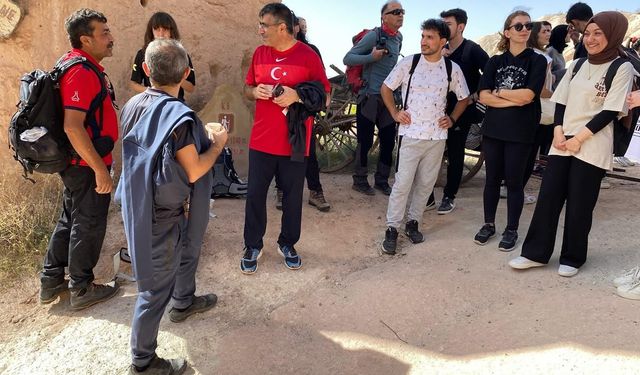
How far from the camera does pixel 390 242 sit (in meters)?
3.83

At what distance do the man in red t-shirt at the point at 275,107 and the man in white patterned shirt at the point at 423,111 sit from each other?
0.76m

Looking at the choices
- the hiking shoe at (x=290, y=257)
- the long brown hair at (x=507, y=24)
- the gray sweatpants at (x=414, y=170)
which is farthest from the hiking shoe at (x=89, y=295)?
the long brown hair at (x=507, y=24)

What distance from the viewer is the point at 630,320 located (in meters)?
2.57

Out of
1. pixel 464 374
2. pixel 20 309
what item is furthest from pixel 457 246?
pixel 20 309

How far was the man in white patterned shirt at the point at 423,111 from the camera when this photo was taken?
3.62m

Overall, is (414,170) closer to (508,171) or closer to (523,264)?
(508,171)

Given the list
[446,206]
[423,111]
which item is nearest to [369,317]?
[423,111]

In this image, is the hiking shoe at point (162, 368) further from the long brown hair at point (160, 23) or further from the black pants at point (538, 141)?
the black pants at point (538, 141)

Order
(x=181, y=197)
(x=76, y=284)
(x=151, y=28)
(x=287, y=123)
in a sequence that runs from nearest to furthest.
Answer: (x=181, y=197) → (x=76, y=284) → (x=287, y=123) → (x=151, y=28)

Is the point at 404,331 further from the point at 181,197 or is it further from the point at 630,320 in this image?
the point at 181,197

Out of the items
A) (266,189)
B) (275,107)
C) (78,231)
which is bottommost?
(78,231)

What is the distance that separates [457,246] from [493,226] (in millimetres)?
368

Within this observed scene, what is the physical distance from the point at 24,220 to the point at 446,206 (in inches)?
150

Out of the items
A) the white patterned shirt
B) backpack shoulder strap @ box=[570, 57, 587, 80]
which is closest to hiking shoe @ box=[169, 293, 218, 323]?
the white patterned shirt
